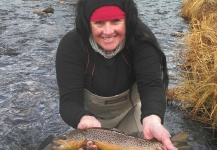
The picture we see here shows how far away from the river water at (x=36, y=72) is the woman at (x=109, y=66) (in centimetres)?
172

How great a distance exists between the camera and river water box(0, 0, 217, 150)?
559 centimetres

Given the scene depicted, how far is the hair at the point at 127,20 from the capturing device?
11.5 feet

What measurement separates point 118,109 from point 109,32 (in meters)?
1.25

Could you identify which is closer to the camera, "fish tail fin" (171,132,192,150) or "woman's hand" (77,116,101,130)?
"fish tail fin" (171,132,192,150)

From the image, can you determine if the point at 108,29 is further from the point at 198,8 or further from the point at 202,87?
the point at 198,8

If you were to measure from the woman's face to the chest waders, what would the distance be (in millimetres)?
736

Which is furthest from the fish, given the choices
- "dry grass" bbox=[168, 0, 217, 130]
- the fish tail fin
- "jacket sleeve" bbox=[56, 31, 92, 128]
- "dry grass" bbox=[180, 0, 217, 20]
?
"dry grass" bbox=[180, 0, 217, 20]

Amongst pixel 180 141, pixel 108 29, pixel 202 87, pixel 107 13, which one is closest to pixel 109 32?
pixel 108 29

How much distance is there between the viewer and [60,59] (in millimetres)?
3783

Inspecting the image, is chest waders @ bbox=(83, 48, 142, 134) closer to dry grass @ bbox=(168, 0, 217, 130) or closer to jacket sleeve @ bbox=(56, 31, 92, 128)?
jacket sleeve @ bbox=(56, 31, 92, 128)

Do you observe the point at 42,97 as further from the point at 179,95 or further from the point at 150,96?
the point at 150,96

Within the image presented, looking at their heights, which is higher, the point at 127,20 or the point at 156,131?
the point at 127,20

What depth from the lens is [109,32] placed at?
3422 millimetres

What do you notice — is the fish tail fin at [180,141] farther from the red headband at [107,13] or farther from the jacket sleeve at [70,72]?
the red headband at [107,13]
